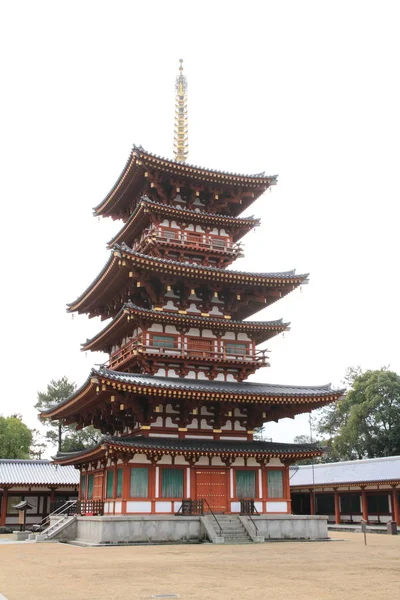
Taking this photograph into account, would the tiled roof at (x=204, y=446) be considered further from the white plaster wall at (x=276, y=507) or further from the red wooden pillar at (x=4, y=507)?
the red wooden pillar at (x=4, y=507)

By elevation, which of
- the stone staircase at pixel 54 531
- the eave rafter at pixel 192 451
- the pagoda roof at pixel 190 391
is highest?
the pagoda roof at pixel 190 391

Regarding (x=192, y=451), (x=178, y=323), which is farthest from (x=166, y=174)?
(x=192, y=451)

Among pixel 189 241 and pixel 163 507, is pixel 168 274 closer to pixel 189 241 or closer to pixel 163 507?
pixel 189 241

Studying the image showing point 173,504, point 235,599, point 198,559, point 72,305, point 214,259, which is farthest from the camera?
point 72,305

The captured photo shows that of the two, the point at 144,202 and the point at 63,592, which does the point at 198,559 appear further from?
the point at 144,202

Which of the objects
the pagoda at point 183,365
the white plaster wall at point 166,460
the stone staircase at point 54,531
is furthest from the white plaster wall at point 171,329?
the stone staircase at point 54,531

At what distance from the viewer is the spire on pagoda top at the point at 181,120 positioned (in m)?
49.0

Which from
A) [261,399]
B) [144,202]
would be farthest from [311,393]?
[144,202]

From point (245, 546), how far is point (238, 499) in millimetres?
5681

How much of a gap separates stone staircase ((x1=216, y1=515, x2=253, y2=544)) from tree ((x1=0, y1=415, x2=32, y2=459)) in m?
53.1

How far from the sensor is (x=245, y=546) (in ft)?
93.0

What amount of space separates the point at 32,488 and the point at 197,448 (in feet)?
92.2

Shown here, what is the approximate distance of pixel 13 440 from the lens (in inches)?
3120

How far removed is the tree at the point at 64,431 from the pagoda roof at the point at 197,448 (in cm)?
5293
